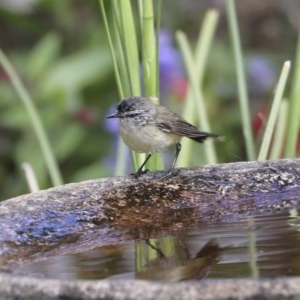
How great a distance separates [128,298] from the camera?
4.62 ft

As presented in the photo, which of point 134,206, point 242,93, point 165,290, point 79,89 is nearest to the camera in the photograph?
point 165,290

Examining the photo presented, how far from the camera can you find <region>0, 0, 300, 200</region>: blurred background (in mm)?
5145

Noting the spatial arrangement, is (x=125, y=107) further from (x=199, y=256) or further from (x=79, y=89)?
(x=79, y=89)

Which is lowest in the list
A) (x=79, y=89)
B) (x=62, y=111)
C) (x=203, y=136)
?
(x=203, y=136)

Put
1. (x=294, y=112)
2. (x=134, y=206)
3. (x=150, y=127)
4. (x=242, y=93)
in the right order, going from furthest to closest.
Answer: (x=150, y=127) < (x=242, y=93) < (x=294, y=112) < (x=134, y=206)

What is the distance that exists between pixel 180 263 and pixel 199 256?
0.25 feet

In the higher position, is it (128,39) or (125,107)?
(128,39)

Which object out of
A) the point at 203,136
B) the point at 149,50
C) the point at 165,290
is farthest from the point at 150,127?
the point at 165,290

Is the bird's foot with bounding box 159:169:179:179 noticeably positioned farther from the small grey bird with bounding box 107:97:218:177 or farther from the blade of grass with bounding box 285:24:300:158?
the blade of grass with bounding box 285:24:300:158

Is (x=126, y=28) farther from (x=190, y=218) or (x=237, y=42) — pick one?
(x=190, y=218)

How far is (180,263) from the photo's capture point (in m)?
2.08

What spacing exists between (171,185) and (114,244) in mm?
274

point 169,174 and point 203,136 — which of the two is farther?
point 203,136

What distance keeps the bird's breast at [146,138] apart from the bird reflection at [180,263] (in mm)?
665
